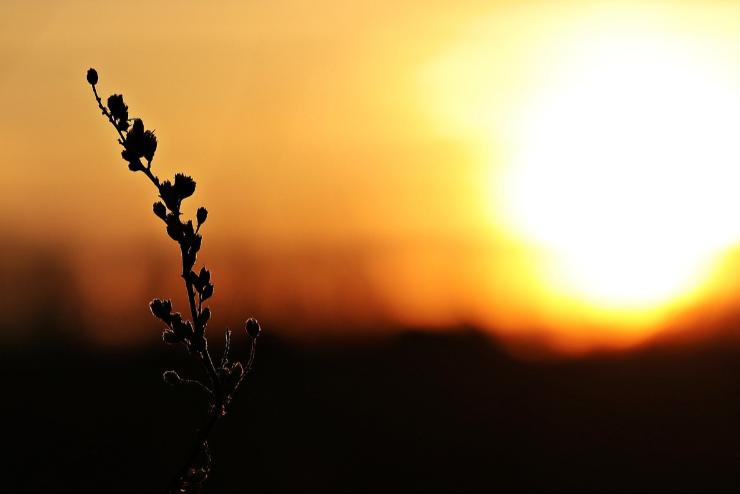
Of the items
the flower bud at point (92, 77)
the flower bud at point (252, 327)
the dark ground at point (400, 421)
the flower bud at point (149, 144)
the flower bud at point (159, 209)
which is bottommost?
the dark ground at point (400, 421)

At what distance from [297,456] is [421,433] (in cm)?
325

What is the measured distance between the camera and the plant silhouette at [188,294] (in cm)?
312

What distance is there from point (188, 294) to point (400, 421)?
24.6 metres

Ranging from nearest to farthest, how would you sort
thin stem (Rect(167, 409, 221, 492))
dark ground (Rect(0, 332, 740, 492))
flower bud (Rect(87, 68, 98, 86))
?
thin stem (Rect(167, 409, 221, 492)) → flower bud (Rect(87, 68, 98, 86)) → dark ground (Rect(0, 332, 740, 492))

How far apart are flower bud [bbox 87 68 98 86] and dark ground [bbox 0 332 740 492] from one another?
27.9 feet

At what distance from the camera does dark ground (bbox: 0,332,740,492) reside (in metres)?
17.0

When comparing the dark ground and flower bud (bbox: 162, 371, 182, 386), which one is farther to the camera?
the dark ground

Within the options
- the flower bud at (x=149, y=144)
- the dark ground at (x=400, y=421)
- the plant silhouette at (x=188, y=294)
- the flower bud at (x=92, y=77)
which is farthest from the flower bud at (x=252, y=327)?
the dark ground at (x=400, y=421)

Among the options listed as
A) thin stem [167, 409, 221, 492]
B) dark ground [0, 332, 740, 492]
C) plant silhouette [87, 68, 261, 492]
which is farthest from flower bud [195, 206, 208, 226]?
dark ground [0, 332, 740, 492]

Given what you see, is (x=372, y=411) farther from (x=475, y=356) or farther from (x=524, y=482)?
(x=524, y=482)

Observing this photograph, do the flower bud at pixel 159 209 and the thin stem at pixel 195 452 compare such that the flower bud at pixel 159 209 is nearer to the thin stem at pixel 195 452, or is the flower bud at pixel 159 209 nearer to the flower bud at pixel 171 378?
the flower bud at pixel 171 378

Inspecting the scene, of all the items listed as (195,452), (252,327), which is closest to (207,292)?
(252,327)

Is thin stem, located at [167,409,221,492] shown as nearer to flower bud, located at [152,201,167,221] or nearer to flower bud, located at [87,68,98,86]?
flower bud, located at [152,201,167,221]

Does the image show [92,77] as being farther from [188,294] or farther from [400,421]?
[400,421]
